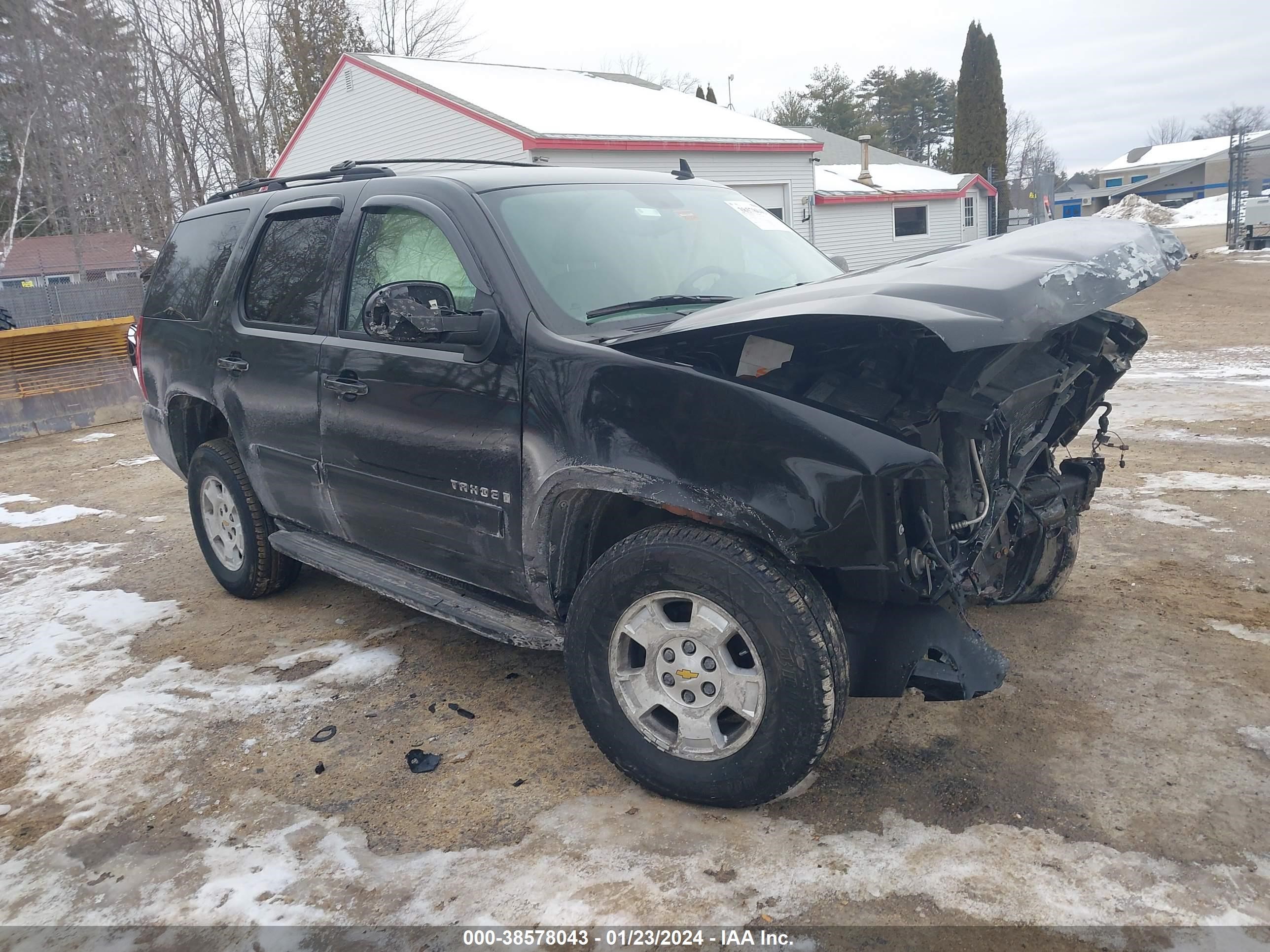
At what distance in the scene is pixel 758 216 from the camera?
446 centimetres

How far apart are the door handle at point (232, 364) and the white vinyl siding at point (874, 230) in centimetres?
2150

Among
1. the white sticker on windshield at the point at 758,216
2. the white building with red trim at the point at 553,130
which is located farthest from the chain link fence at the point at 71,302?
the white sticker on windshield at the point at 758,216

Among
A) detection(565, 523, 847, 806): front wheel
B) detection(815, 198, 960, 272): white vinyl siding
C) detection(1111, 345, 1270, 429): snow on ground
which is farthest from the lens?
detection(815, 198, 960, 272): white vinyl siding

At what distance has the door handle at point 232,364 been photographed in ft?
14.8

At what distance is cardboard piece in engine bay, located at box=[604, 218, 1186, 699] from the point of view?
8.34ft

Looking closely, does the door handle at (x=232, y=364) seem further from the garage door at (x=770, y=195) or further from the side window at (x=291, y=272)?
the garage door at (x=770, y=195)

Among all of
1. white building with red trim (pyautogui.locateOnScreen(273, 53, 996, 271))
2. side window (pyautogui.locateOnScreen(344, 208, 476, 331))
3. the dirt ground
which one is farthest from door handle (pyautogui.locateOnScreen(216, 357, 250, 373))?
white building with red trim (pyautogui.locateOnScreen(273, 53, 996, 271))

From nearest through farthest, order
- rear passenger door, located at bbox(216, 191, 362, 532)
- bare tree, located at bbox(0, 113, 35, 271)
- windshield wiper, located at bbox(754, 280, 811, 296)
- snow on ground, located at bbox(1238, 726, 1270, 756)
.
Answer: snow on ground, located at bbox(1238, 726, 1270, 756) → windshield wiper, located at bbox(754, 280, 811, 296) → rear passenger door, located at bbox(216, 191, 362, 532) → bare tree, located at bbox(0, 113, 35, 271)

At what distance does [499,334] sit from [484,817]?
1.58m

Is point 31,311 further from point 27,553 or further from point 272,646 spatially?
point 272,646

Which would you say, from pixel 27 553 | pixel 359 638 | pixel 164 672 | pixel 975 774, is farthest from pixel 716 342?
pixel 27 553

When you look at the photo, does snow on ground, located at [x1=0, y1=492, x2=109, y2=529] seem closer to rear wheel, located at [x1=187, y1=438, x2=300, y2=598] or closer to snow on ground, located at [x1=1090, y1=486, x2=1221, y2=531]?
rear wheel, located at [x1=187, y1=438, x2=300, y2=598]

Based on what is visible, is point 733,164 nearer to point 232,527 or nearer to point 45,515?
point 45,515

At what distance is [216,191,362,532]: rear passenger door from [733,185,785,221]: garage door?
17.7 m
